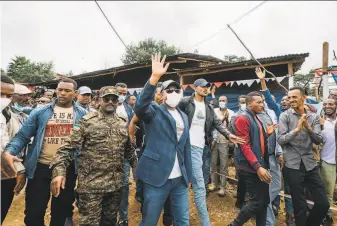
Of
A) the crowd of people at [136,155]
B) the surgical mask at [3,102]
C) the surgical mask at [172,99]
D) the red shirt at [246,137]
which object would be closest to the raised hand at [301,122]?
the crowd of people at [136,155]

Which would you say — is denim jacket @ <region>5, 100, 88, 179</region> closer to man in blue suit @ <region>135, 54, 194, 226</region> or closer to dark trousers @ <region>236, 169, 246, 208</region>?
man in blue suit @ <region>135, 54, 194, 226</region>

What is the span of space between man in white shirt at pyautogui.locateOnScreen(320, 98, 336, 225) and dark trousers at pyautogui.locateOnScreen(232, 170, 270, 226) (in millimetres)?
1608

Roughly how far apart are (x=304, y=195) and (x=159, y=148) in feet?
7.22

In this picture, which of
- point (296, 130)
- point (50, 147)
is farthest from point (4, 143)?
point (296, 130)

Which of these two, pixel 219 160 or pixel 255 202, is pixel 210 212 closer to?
pixel 219 160

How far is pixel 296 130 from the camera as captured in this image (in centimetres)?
331

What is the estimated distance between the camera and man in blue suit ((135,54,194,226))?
2.64 m

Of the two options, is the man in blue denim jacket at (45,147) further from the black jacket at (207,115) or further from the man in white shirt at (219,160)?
the man in white shirt at (219,160)

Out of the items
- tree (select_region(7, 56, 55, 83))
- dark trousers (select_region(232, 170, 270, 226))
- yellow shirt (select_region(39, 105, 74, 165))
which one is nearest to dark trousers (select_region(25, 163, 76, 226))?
yellow shirt (select_region(39, 105, 74, 165))

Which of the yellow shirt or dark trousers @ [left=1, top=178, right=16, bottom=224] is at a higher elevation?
the yellow shirt

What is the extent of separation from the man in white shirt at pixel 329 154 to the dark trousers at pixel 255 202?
1.61 m

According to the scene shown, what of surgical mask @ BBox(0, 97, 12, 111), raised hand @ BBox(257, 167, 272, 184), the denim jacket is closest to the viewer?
surgical mask @ BBox(0, 97, 12, 111)

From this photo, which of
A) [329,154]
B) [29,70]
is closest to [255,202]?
[329,154]

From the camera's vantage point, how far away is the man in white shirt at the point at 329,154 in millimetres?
4145
